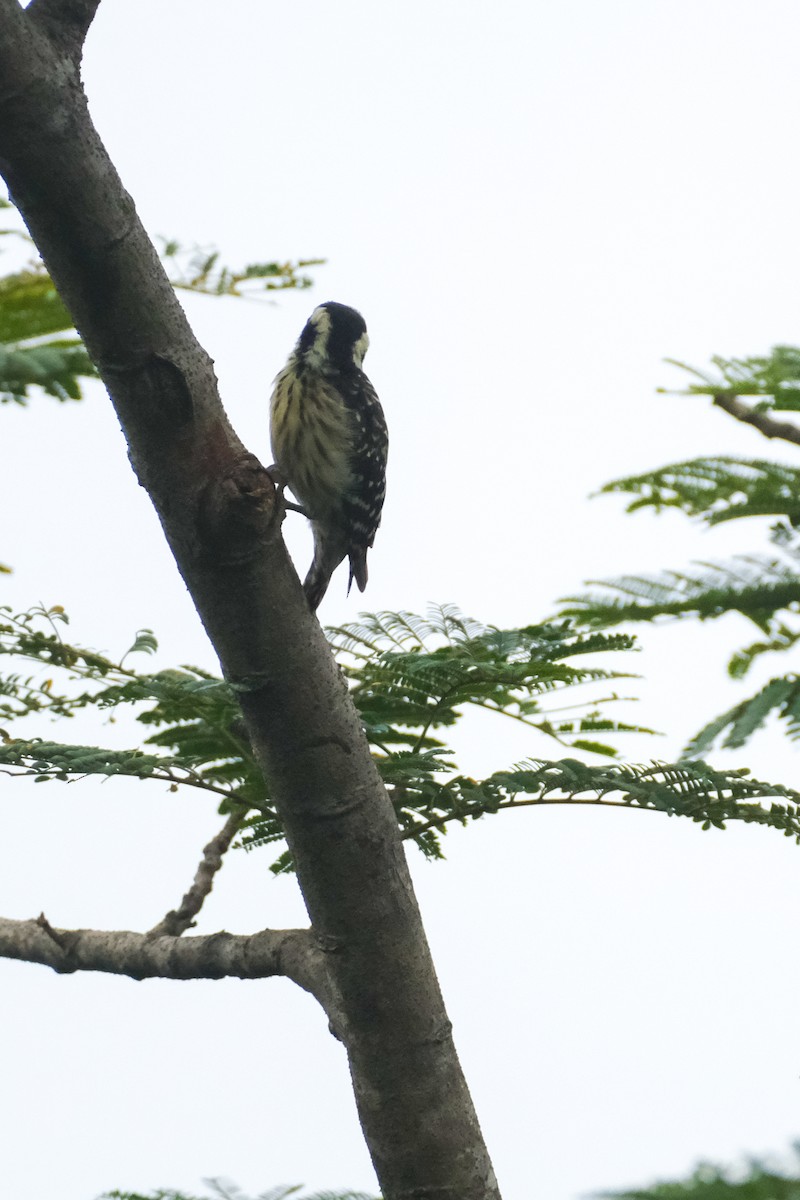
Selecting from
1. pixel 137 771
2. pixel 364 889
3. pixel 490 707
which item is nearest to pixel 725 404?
pixel 490 707

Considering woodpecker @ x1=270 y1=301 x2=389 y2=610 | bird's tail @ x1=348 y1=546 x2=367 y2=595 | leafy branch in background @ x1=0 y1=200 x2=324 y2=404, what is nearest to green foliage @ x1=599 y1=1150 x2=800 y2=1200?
leafy branch in background @ x1=0 y1=200 x2=324 y2=404

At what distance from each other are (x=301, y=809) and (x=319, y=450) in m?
2.52

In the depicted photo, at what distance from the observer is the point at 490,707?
10.6ft

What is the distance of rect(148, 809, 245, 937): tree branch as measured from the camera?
11.1 feet

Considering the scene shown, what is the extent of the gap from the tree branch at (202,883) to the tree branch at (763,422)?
5.41 ft

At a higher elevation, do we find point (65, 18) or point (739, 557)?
point (65, 18)

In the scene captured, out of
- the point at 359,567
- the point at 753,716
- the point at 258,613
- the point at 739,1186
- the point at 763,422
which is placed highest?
the point at 359,567

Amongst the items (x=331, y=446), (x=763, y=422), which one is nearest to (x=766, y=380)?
(x=763, y=422)

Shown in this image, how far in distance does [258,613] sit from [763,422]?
109 cm

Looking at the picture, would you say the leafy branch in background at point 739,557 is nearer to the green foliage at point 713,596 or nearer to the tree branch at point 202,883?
the green foliage at point 713,596

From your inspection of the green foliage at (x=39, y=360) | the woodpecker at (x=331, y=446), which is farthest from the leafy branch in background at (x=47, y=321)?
the woodpecker at (x=331, y=446)

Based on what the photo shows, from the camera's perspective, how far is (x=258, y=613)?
2504 millimetres

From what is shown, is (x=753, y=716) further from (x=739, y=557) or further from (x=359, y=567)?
(x=359, y=567)

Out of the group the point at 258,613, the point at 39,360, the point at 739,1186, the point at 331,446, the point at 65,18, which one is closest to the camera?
the point at 739,1186
